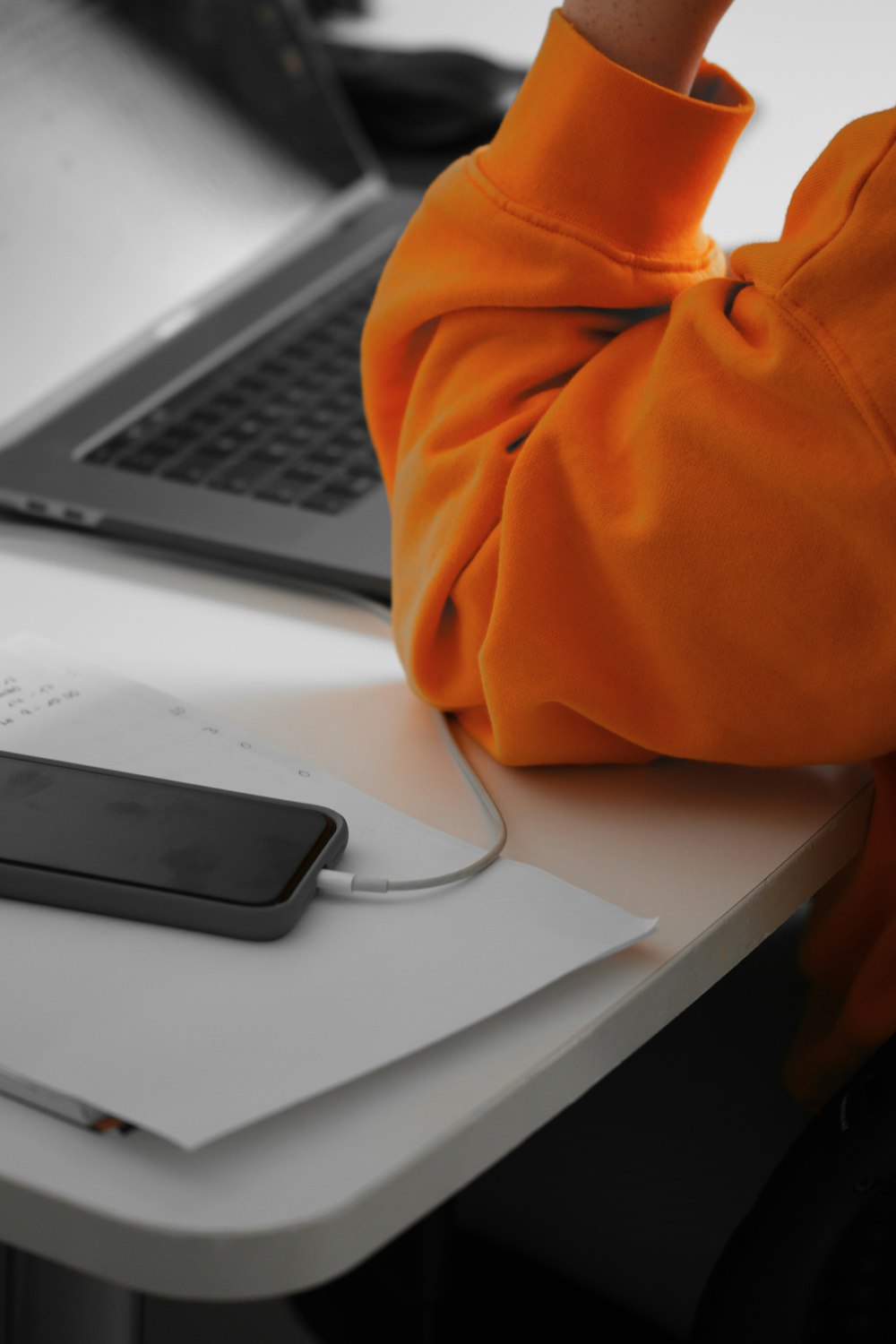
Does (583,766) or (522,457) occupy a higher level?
(522,457)

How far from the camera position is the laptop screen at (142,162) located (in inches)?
31.9

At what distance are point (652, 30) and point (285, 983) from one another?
337 mm

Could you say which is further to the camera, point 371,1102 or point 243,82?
point 243,82

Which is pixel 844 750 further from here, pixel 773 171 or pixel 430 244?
pixel 773 171

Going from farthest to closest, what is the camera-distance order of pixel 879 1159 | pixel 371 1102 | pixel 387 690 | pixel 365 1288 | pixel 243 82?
pixel 243 82 → pixel 365 1288 → pixel 387 690 → pixel 879 1159 → pixel 371 1102

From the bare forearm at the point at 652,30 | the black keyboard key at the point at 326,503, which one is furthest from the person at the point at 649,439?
the black keyboard key at the point at 326,503

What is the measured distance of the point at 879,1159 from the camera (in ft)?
1.43

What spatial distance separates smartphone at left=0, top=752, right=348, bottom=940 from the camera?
389 mm

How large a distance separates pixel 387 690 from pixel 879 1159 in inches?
9.5

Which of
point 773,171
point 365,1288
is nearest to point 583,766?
point 365,1288

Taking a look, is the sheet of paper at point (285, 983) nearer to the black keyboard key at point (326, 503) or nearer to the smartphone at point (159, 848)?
the smartphone at point (159, 848)

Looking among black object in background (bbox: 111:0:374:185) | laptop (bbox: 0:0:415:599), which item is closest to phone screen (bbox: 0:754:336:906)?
laptop (bbox: 0:0:415:599)

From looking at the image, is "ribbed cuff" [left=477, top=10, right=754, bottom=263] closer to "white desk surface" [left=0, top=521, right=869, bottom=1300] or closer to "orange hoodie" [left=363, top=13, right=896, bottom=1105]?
"orange hoodie" [left=363, top=13, right=896, bottom=1105]

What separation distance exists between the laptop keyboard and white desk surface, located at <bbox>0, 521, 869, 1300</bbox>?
2.5 inches
